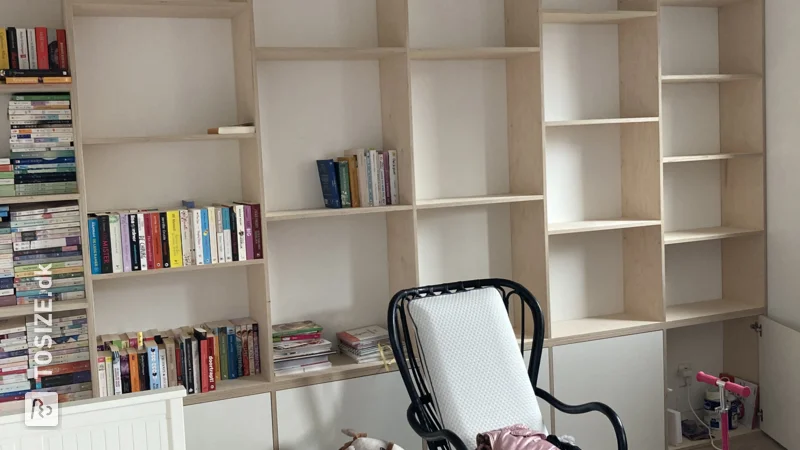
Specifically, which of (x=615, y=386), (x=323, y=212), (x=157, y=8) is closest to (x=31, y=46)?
(x=157, y=8)

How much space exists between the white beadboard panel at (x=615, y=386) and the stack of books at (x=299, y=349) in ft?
3.39

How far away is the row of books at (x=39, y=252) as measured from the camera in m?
2.72

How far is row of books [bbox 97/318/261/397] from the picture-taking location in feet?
9.54

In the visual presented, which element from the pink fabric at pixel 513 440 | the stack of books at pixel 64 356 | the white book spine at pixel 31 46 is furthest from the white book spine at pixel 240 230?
the pink fabric at pixel 513 440

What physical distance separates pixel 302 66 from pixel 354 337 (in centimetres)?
113

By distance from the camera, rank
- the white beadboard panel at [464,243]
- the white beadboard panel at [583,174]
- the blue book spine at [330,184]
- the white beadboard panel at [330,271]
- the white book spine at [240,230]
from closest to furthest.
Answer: the white book spine at [240,230]
the blue book spine at [330,184]
the white beadboard panel at [330,271]
the white beadboard panel at [464,243]
the white beadboard panel at [583,174]

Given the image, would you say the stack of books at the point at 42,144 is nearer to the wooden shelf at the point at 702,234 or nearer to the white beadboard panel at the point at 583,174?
the white beadboard panel at the point at 583,174

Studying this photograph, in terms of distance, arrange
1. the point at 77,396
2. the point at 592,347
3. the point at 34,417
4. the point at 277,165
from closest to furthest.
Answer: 1. the point at 34,417
2. the point at 77,396
3. the point at 277,165
4. the point at 592,347

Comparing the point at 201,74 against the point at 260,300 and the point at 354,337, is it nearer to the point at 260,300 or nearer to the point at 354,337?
the point at 260,300

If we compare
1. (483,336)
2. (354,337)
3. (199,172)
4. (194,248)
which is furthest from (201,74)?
(483,336)

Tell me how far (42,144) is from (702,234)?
2885 mm

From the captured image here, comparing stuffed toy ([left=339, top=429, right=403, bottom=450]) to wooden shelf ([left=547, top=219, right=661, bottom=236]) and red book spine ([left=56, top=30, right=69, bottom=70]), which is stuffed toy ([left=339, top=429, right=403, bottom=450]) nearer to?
wooden shelf ([left=547, top=219, right=661, bottom=236])

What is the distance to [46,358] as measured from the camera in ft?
9.09

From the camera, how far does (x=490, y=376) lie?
298 centimetres
